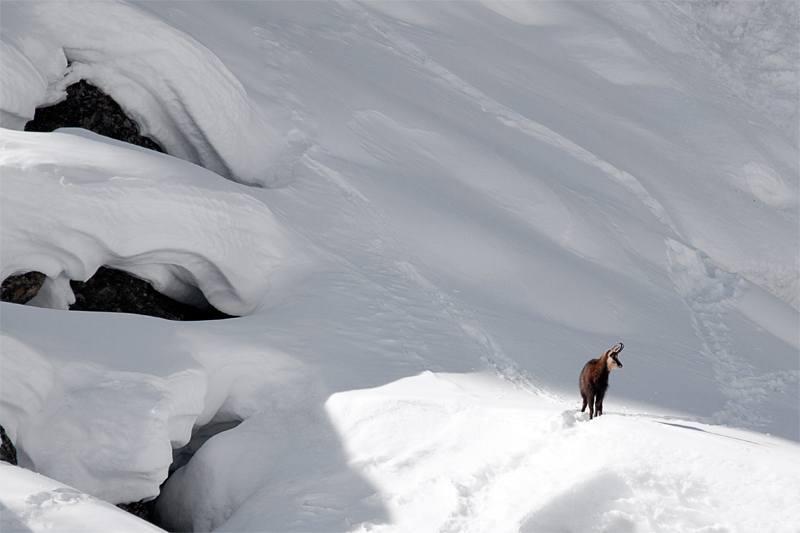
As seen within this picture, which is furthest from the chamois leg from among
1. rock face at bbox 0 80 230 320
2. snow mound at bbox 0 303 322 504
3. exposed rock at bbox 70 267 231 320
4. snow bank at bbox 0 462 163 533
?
exposed rock at bbox 70 267 231 320

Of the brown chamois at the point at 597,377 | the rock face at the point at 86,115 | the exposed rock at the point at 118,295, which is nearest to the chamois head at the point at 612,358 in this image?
the brown chamois at the point at 597,377

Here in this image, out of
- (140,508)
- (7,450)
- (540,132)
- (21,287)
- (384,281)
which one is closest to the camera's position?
(7,450)

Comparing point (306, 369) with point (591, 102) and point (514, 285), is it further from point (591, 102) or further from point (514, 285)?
point (591, 102)

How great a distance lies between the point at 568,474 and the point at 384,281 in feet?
7.95

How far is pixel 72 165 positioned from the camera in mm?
3881

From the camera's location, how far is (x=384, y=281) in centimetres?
495

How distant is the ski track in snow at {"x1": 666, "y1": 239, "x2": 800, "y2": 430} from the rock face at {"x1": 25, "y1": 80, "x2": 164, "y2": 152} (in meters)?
4.83

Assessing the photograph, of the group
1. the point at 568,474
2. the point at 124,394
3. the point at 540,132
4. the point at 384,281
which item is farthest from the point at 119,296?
the point at 540,132

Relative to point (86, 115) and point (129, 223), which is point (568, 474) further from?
point (86, 115)

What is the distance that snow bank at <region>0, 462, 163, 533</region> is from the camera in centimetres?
232

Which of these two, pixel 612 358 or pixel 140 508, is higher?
pixel 612 358

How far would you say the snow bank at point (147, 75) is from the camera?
486 cm

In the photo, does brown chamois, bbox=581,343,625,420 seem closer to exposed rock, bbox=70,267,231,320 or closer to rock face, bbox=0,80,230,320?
rock face, bbox=0,80,230,320

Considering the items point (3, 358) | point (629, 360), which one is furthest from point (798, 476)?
point (3, 358)
